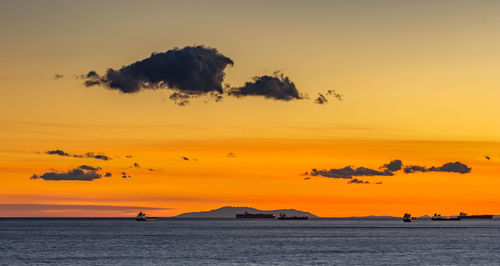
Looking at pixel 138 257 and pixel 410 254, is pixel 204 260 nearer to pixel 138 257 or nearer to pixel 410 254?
pixel 138 257

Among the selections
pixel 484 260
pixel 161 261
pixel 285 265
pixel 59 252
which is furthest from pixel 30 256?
pixel 484 260

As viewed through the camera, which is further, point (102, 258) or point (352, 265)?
point (102, 258)

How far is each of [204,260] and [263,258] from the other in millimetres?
13675

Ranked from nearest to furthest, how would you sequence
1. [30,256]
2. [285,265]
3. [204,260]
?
[285,265] < [204,260] < [30,256]

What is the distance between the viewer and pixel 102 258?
508ft

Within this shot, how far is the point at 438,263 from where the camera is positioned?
14650cm

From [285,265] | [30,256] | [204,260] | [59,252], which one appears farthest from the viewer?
[59,252]

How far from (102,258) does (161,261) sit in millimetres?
14705

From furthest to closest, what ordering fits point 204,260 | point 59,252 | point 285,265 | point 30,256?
point 59,252
point 30,256
point 204,260
point 285,265

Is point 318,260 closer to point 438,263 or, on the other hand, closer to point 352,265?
point 352,265

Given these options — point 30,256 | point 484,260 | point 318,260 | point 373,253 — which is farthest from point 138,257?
point 484,260

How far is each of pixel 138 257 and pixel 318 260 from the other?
3751cm

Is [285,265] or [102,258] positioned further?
[102,258]

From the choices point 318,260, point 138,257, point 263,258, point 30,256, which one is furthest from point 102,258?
point 318,260
